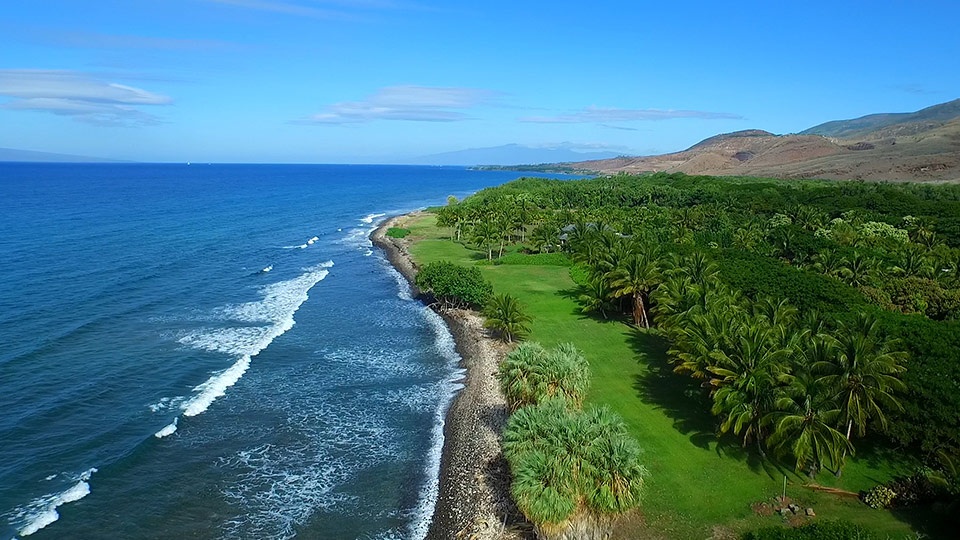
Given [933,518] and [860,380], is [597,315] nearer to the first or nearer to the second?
[860,380]

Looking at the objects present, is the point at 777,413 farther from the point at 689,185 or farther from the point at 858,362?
the point at 689,185

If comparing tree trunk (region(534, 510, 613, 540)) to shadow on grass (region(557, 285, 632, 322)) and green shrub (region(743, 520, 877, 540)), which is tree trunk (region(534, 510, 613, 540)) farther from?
shadow on grass (region(557, 285, 632, 322))

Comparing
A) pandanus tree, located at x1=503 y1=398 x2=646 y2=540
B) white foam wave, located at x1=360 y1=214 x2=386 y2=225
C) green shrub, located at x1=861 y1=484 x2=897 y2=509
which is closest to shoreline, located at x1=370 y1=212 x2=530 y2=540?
pandanus tree, located at x1=503 y1=398 x2=646 y2=540

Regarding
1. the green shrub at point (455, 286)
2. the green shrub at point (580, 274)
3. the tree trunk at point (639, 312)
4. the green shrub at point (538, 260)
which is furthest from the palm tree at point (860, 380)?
the green shrub at point (538, 260)

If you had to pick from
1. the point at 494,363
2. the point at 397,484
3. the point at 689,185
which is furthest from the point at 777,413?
the point at 689,185

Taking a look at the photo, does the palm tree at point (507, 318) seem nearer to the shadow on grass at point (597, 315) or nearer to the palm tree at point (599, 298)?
the shadow on grass at point (597, 315)
